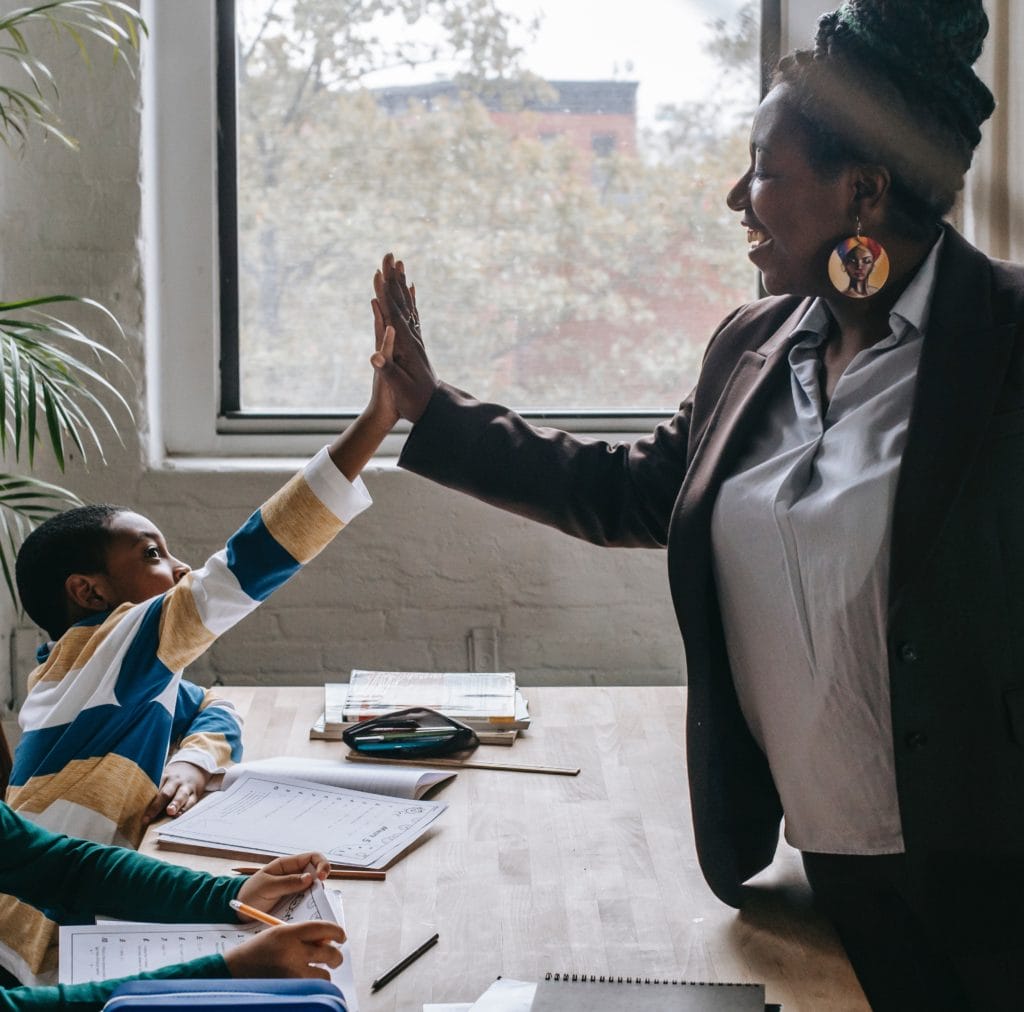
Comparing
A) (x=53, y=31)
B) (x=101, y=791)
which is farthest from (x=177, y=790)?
(x=53, y=31)

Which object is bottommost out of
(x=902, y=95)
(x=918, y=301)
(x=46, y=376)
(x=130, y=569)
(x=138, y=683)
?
(x=138, y=683)

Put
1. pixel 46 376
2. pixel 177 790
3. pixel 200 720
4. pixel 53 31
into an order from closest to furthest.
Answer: pixel 177 790 → pixel 200 720 → pixel 46 376 → pixel 53 31

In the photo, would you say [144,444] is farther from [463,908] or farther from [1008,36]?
[1008,36]

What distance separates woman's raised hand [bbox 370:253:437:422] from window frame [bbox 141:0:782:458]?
1051 millimetres

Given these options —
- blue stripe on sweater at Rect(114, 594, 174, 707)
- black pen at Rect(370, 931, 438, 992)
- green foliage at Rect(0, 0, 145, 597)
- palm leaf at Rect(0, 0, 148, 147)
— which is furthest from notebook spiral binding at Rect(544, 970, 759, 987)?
palm leaf at Rect(0, 0, 148, 147)

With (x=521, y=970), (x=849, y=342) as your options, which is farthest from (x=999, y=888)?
(x=849, y=342)

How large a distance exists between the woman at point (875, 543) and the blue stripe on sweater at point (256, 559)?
0.58 metres

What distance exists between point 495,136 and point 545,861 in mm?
1778

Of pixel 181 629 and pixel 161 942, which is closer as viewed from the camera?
pixel 161 942

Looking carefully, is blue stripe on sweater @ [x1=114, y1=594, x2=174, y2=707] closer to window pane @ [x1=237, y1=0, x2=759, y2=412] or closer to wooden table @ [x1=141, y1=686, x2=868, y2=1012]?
wooden table @ [x1=141, y1=686, x2=868, y2=1012]

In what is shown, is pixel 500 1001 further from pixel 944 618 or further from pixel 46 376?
pixel 46 376

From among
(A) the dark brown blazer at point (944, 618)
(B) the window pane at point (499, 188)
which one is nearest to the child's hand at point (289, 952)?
(A) the dark brown blazer at point (944, 618)

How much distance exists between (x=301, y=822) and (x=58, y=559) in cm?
63

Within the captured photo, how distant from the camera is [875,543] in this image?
126 centimetres
